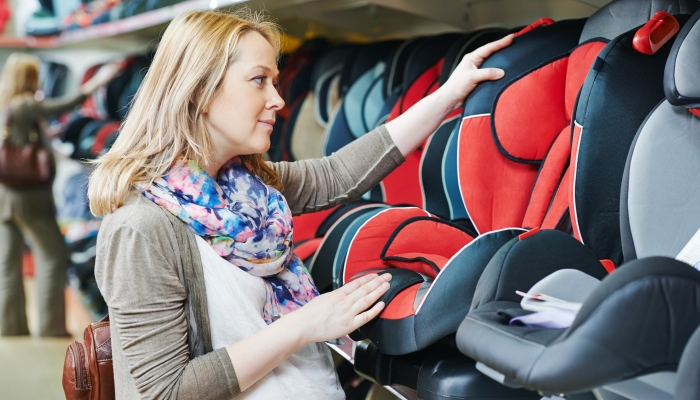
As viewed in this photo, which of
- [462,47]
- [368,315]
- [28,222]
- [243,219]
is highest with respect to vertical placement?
[462,47]

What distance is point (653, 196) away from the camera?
931 mm

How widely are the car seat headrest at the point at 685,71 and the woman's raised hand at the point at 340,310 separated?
1.60 feet

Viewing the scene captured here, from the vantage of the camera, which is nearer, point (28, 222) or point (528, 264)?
point (528, 264)

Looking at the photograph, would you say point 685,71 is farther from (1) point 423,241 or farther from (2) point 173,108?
(2) point 173,108

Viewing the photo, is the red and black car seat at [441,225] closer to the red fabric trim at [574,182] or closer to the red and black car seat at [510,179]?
Answer: the red and black car seat at [510,179]

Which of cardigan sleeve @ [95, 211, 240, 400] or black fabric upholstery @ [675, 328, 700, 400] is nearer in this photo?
black fabric upholstery @ [675, 328, 700, 400]

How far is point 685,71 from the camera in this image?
34.5 inches

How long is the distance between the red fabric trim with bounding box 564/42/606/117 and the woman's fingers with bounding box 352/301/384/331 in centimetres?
47

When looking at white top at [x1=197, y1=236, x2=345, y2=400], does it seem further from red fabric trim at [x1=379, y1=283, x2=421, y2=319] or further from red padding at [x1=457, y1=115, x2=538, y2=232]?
red padding at [x1=457, y1=115, x2=538, y2=232]

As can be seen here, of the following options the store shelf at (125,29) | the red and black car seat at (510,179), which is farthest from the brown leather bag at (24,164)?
the red and black car seat at (510,179)

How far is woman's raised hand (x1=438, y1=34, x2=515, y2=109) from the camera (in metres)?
1.32

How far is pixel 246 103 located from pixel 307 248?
1.78ft

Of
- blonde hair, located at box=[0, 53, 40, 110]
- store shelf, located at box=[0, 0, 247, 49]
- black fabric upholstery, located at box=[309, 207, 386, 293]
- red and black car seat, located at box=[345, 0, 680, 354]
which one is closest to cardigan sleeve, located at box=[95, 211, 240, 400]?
red and black car seat, located at box=[345, 0, 680, 354]

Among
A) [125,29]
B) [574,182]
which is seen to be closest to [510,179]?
[574,182]
